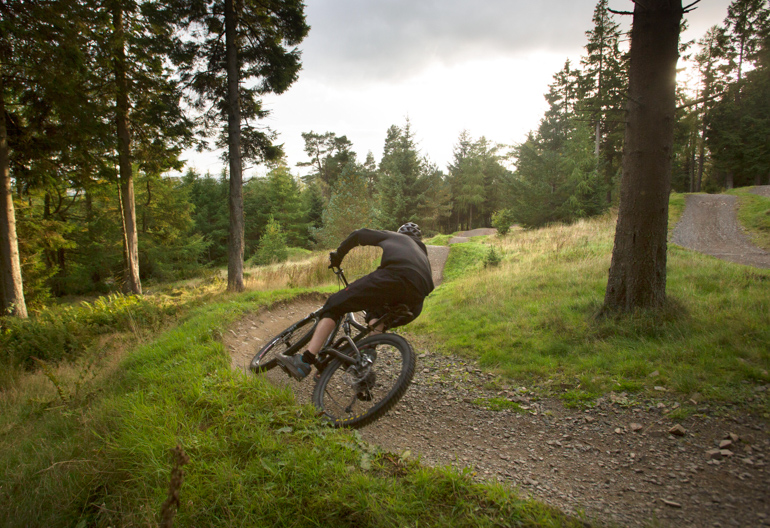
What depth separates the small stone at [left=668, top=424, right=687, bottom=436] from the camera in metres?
3.07

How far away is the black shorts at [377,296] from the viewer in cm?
366

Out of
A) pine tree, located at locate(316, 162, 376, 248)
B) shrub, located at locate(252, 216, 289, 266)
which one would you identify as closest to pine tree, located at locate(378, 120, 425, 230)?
pine tree, located at locate(316, 162, 376, 248)

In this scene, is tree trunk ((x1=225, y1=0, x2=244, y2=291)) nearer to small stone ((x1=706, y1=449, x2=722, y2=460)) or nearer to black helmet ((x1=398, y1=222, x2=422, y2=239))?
black helmet ((x1=398, y1=222, x2=422, y2=239))

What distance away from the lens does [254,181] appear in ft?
142

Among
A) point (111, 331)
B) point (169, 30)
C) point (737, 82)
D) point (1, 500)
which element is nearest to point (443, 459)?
point (1, 500)

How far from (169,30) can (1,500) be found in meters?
13.3

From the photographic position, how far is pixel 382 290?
369 centimetres

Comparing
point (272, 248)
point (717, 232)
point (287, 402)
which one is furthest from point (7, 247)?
point (717, 232)

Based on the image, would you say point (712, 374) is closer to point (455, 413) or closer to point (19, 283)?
point (455, 413)

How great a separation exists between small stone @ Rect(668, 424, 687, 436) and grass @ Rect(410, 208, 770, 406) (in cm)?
55

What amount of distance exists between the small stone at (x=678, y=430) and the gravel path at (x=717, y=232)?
893 cm

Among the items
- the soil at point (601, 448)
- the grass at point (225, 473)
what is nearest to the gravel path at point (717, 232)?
the soil at point (601, 448)

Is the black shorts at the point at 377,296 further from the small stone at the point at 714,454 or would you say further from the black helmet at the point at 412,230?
the small stone at the point at 714,454

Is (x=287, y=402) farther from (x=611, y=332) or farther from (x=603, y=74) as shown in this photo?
(x=603, y=74)
